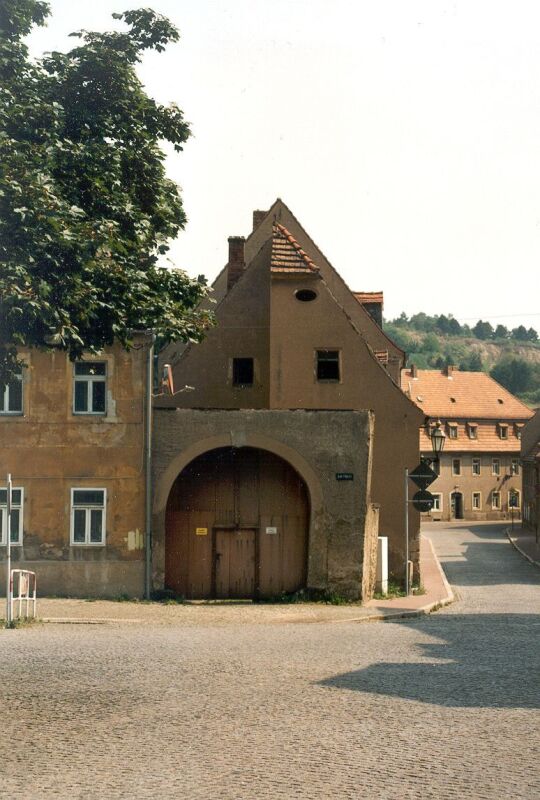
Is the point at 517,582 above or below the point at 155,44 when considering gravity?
below

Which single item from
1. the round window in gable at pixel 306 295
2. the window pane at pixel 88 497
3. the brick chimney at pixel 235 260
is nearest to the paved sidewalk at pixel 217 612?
the window pane at pixel 88 497

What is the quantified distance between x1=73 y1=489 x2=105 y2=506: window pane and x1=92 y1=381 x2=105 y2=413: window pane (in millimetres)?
1888

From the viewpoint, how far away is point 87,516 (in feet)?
89.0

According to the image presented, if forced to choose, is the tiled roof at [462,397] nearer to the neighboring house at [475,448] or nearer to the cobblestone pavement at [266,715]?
the neighboring house at [475,448]

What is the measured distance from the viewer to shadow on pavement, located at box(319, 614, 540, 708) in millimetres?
12984

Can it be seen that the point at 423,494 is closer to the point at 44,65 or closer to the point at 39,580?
the point at 39,580

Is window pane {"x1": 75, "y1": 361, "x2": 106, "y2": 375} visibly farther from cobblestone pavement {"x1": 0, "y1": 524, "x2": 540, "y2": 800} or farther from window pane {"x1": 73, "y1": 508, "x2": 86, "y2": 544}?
cobblestone pavement {"x1": 0, "y1": 524, "x2": 540, "y2": 800}

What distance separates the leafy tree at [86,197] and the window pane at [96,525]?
4.25m

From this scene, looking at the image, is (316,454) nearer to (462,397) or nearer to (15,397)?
(15,397)

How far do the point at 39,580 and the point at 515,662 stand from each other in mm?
13692

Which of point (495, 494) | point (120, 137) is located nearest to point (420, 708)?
point (120, 137)

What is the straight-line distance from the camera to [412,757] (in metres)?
9.80

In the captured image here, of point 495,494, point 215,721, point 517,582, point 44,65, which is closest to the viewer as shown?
point 215,721

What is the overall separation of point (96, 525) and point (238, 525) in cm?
354
